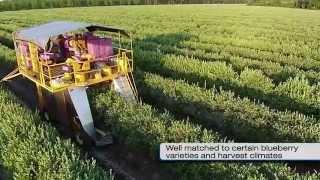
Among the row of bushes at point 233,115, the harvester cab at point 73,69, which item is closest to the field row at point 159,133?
the harvester cab at point 73,69

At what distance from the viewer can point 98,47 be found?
14.3 m

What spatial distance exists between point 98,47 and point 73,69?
1.49m

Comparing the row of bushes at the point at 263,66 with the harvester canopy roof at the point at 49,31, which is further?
the row of bushes at the point at 263,66

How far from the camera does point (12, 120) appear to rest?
37.9 ft

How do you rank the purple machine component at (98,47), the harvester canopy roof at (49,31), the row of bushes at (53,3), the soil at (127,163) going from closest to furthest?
the soil at (127,163) → the harvester canopy roof at (49,31) → the purple machine component at (98,47) → the row of bushes at (53,3)

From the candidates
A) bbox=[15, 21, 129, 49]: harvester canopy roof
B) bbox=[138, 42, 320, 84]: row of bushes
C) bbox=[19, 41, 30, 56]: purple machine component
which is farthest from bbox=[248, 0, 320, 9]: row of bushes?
bbox=[19, 41, 30, 56]: purple machine component

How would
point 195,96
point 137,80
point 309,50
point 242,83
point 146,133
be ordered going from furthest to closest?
point 309,50, point 137,80, point 242,83, point 195,96, point 146,133

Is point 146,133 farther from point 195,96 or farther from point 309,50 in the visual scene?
point 309,50

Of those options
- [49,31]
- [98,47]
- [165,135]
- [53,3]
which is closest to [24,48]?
[49,31]

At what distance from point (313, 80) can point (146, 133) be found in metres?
8.16

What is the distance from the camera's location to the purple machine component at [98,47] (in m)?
14.2

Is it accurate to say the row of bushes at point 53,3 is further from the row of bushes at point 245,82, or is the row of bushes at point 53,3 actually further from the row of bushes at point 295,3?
the row of bushes at point 245,82

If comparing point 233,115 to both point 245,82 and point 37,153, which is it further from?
point 37,153

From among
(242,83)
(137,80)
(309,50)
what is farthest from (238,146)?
(309,50)
